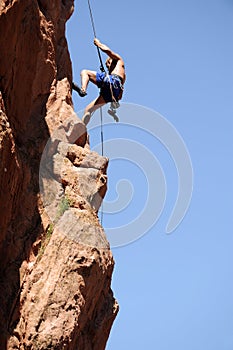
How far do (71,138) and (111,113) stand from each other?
2.66 m

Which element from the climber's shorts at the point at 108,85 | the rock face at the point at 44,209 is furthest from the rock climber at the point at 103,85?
the rock face at the point at 44,209

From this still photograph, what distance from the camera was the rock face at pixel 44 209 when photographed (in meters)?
13.0

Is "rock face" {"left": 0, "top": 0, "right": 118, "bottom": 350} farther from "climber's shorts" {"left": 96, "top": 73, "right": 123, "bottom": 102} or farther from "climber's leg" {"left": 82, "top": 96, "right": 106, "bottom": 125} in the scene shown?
"climber's shorts" {"left": 96, "top": 73, "right": 123, "bottom": 102}

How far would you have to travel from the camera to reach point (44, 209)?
48.6 ft

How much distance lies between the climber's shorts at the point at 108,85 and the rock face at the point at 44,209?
7.02ft

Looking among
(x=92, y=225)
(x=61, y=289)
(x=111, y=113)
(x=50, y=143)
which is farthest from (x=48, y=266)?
(x=111, y=113)

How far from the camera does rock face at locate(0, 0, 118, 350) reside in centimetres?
1296

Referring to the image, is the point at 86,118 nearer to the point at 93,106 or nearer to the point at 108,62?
the point at 93,106

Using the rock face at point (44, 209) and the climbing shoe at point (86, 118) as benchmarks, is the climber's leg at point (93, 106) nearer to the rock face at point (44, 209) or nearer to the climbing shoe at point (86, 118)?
the climbing shoe at point (86, 118)

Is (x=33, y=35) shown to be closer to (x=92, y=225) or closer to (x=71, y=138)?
(x=71, y=138)

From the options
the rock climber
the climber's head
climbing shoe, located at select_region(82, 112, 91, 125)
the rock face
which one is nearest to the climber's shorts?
the rock climber

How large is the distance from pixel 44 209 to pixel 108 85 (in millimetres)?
5904

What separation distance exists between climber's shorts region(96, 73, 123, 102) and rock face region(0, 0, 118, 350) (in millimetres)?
2141

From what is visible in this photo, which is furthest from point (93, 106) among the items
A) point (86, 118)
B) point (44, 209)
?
point (44, 209)
